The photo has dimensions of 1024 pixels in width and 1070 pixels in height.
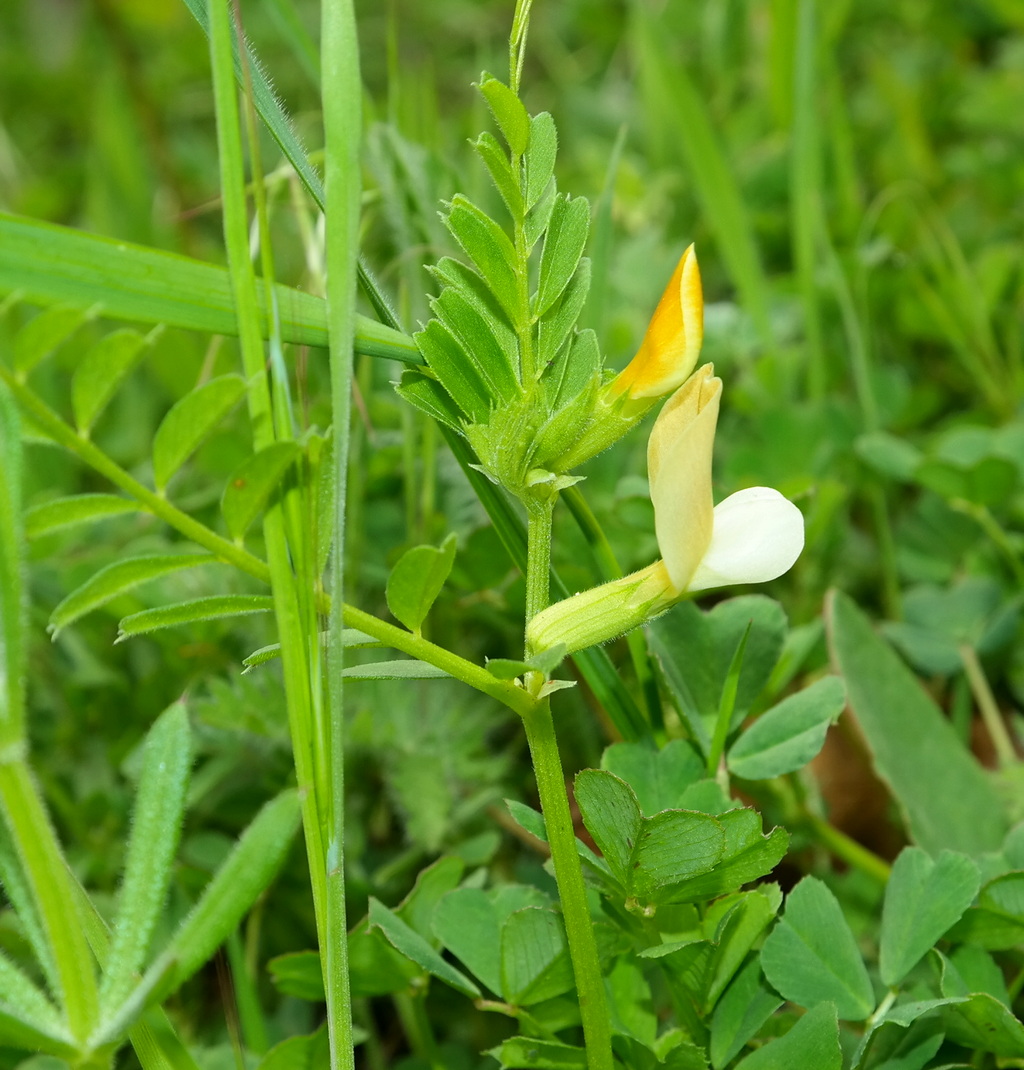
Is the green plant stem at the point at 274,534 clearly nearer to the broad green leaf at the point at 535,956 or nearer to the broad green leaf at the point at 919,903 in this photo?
the broad green leaf at the point at 535,956

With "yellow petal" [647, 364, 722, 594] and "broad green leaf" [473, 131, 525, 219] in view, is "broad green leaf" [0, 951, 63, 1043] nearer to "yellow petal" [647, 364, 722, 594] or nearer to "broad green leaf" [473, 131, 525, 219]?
"yellow petal" [647, 364, 722, 594]

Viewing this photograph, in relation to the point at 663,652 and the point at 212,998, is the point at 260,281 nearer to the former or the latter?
the point at 663,652

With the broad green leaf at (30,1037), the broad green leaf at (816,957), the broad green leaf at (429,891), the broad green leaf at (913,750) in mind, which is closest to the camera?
the broad green leaf at (30,1037)

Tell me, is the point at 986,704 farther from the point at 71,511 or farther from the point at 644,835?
the point at 71,511

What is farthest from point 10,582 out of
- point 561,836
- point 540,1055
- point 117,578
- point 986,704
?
point 986,704

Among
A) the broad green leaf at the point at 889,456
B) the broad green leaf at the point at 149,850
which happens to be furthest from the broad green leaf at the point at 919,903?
the broad green leaf at the point at 889,456

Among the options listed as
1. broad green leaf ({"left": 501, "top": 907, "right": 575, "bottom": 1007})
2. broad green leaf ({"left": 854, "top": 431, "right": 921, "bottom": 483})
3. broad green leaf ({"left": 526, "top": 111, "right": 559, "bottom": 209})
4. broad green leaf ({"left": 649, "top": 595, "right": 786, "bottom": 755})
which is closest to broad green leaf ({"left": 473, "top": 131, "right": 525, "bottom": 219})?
broad green leaf ({"left": 526, "top": 111, "right": 559, "bottom": 209})

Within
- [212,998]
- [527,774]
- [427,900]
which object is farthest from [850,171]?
[212,998]
